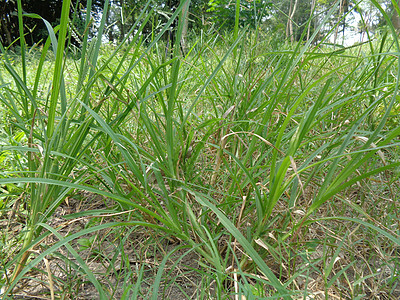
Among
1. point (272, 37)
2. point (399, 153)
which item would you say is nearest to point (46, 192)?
point (399, 153)

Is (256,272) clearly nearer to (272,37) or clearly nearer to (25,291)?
(25,291)

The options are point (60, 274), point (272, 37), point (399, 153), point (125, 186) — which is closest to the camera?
point (60, 274)

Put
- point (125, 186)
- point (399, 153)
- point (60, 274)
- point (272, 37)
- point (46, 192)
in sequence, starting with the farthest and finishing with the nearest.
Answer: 1. point (272, 37)
2. point (399, 153)
3. point (125, 186)
4. point (60, 274)
5. point (46, 192)

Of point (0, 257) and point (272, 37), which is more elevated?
point (272, 37)

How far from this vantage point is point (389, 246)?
Answer: 0.86 meters

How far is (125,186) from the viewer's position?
1.07 meters

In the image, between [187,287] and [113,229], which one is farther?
[113,229]

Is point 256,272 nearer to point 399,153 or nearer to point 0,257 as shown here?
point 0,257

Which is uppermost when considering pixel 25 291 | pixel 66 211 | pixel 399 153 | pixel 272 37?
pixel 272 37

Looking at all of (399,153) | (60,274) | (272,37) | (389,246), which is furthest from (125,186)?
(272,37)

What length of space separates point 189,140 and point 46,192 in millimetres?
379

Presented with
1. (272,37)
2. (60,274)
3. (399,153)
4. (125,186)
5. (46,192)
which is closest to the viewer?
(46,192)

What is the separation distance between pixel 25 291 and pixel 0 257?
0.12m

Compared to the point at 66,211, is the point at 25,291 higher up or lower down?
higher up
